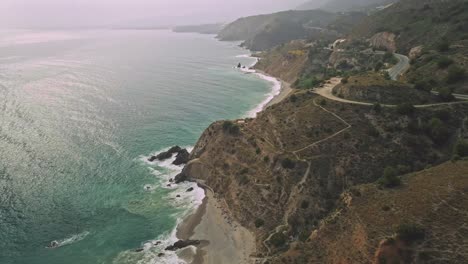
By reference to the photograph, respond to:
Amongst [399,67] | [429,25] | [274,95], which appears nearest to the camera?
[399,67]

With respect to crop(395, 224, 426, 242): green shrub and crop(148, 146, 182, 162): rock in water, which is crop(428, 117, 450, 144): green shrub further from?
crop(148, 146, 182, 162): rock in water

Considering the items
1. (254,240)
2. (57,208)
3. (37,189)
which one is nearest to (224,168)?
(254,240)

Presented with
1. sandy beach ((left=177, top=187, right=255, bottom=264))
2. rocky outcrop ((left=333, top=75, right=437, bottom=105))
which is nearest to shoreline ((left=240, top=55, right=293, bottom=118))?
rocky outcrop ((left=333, top=75, right=437, bottom=105))

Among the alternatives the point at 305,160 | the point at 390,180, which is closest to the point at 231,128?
the point at 305,160

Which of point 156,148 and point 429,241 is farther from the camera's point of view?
point 156,148

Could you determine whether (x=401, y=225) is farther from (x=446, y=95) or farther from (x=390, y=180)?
(x=446, y=95)

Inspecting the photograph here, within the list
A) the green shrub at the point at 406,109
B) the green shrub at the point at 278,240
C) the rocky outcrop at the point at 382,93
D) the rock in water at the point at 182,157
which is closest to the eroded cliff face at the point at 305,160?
the green shrub at the point at 278,240

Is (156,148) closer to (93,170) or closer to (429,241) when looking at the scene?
(93,170)
